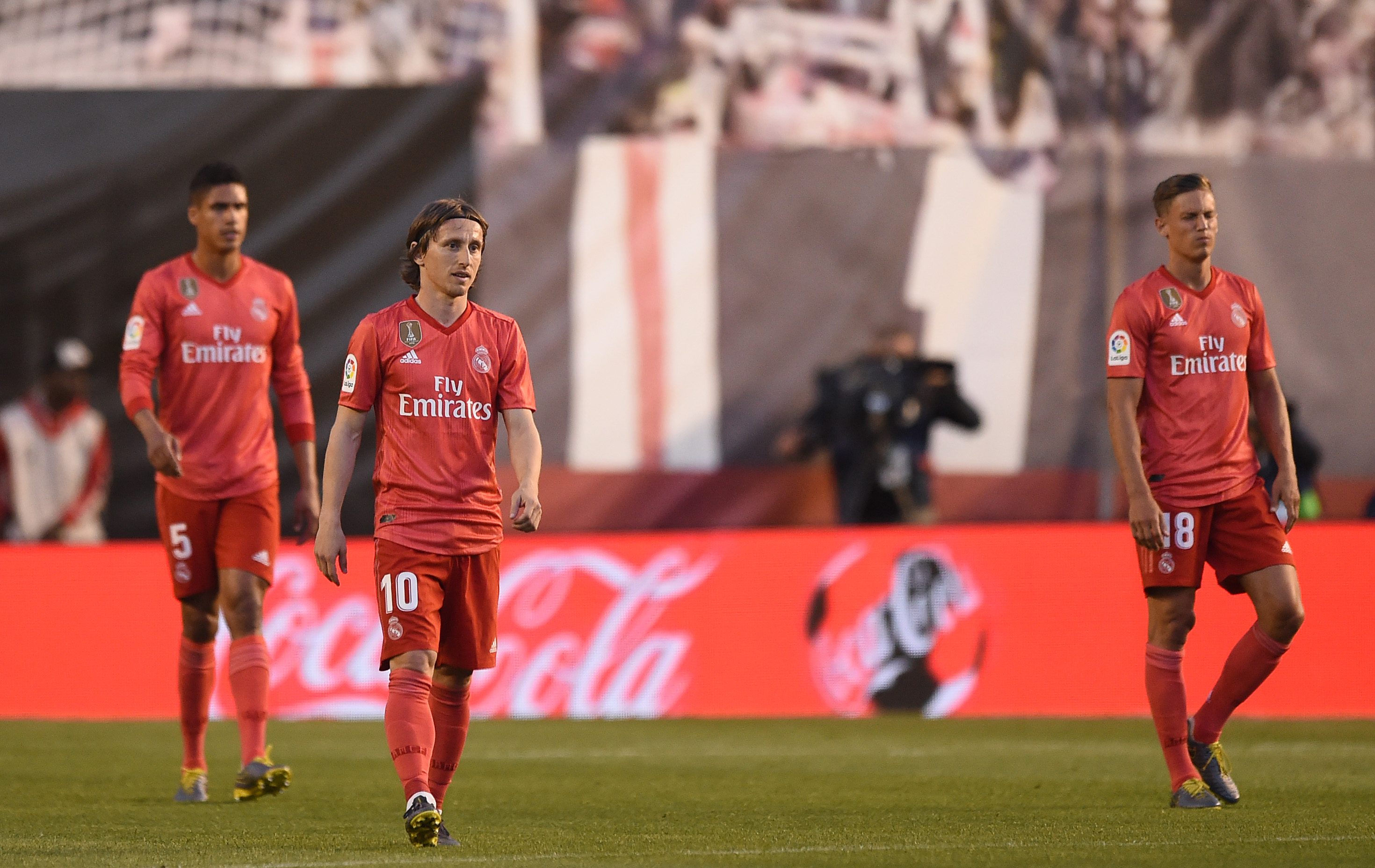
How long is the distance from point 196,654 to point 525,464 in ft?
7.22

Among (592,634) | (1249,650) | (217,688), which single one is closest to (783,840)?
(1249,650)

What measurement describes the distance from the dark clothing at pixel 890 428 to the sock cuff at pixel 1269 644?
5.56m

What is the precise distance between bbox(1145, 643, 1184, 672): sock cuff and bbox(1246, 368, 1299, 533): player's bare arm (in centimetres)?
55

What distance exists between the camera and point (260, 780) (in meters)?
6.95

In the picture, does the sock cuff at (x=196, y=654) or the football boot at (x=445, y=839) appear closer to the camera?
the football boot at (x=445, y=839)

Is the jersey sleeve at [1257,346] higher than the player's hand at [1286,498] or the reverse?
higher

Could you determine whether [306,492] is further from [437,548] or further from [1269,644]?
[1269,644]

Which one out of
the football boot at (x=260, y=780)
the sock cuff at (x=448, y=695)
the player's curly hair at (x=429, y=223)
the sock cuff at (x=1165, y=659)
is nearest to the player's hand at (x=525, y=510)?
the sock cuff at (x=448, y=695)

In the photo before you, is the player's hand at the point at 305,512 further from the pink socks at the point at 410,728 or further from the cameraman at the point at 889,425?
the cameraman at the point at 889,425

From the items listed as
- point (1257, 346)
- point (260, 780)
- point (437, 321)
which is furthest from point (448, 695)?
point (1257, 346)

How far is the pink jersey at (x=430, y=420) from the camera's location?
5734mm

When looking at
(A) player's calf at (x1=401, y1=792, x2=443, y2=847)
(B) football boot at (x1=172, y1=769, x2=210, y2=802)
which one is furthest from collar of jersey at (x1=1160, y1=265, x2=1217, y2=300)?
(B) football boot at (x1=172, y1=769, x2=210, y2=802)

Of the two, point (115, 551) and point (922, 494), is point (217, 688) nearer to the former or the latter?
point (115, 551)

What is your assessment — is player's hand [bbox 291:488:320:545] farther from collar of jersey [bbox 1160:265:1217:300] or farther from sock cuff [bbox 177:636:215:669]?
collar of jersey [bbox 1160:265:1217:300]
